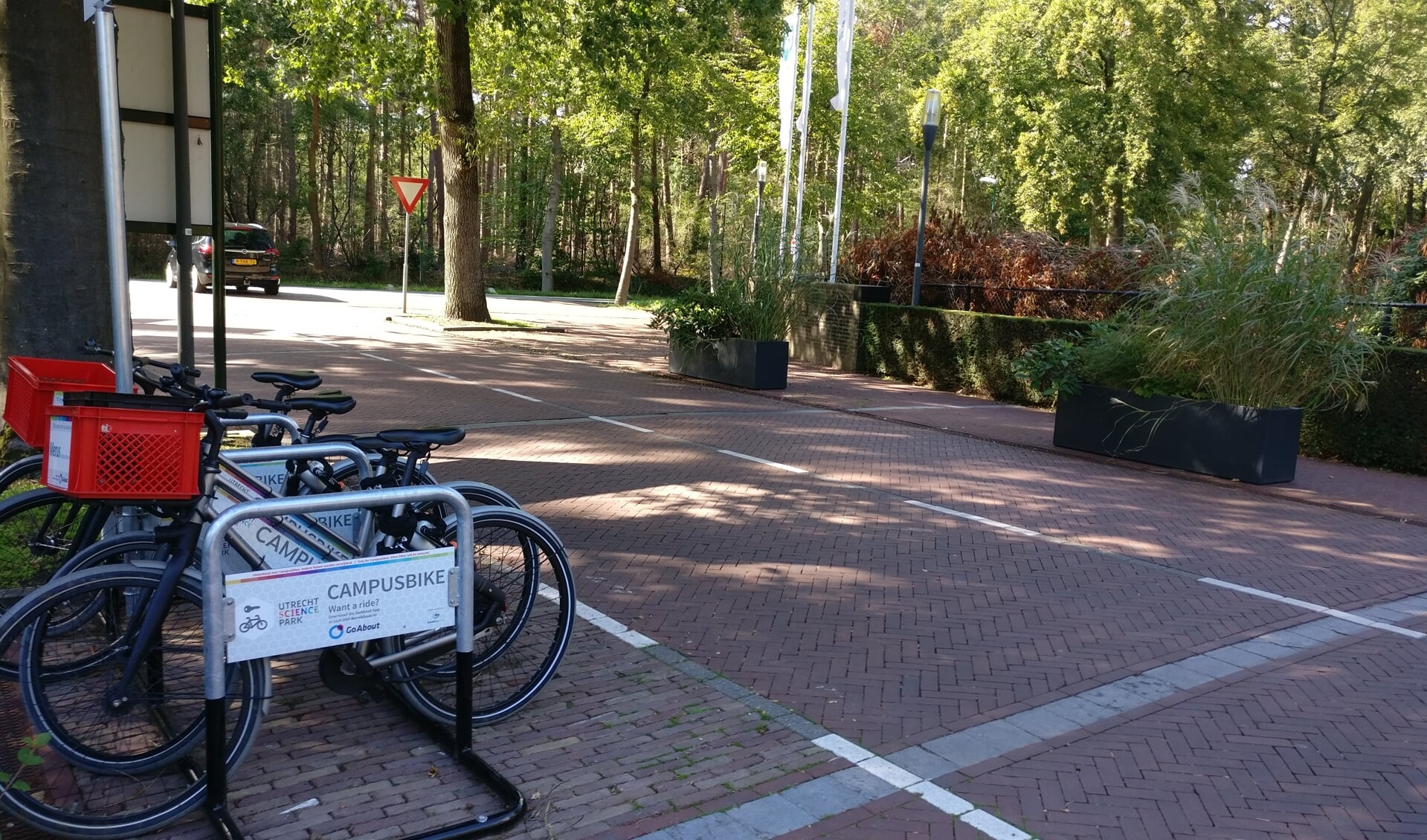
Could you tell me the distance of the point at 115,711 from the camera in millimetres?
3438

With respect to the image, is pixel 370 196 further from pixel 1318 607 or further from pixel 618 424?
pixel 1318 607

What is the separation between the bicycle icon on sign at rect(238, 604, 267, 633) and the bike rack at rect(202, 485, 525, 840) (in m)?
0.06

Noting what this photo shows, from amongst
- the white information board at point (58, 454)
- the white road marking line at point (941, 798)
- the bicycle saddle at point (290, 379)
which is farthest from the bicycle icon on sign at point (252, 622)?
the white road marking line at point (941, 798)

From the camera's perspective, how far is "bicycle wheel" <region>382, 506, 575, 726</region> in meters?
4.04

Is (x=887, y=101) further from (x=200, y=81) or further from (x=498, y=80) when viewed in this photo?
(x=200, y=81)

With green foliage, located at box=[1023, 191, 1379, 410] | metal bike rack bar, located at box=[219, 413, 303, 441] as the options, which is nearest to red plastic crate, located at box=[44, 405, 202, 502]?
metal bike rack bar, located at box=[219, 413, 303, 441]

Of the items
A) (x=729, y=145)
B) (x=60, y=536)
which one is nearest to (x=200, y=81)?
(x=60, y=536)

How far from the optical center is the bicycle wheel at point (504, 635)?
4043mm

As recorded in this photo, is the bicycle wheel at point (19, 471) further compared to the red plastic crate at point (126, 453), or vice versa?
the bicycle wheel at point (19, 471)

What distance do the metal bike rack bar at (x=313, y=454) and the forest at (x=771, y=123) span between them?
9.73 m

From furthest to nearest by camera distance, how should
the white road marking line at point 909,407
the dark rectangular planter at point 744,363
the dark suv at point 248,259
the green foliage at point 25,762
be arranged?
the dark suv at point 248,259 → the dark rectangular planter at point 744,363 → the white road marking line at point 909,407 → the green foliage at point 25,762

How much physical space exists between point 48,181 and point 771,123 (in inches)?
1107

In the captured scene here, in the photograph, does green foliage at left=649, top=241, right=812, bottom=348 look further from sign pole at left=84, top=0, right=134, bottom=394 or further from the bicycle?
the bicycle

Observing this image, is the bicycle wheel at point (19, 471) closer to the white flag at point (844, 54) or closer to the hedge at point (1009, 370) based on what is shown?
the hedge at point (1009, 370)
